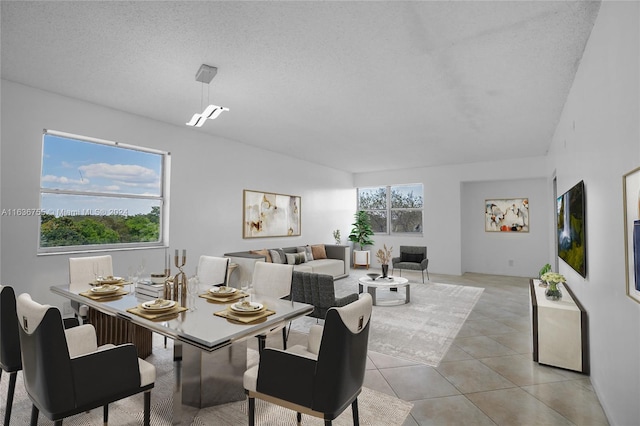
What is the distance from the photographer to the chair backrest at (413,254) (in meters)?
7.59

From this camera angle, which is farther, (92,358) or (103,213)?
(103,213)

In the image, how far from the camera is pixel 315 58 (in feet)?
10.2


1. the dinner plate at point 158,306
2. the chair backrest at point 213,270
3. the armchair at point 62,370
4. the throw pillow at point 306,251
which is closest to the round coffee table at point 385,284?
the throw pillow at point 306,251

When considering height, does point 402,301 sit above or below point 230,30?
below

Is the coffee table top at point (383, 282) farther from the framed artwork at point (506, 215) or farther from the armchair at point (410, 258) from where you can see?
the framed artwork at point (506, 215)

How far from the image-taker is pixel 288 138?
6082 millimetres

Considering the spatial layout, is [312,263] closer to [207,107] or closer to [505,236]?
[207,107]

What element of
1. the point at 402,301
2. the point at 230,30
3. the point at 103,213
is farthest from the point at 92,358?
the point at 402,301

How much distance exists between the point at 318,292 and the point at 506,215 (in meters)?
6.65

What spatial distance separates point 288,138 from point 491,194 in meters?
Result: 5.61

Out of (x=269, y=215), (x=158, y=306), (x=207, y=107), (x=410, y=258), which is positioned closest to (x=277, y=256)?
(x=269, y=215)

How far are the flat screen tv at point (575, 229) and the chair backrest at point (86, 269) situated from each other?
14.9 ft

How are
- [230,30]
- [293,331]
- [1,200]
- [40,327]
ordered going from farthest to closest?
[293,331]
[1,200]
[230,30]
[40,327]

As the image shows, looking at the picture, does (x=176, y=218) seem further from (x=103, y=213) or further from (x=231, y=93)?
(x=231, y=93)
